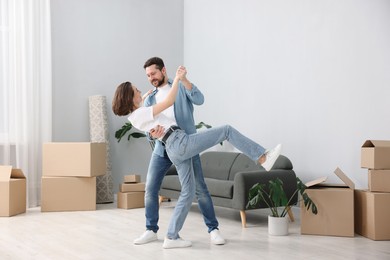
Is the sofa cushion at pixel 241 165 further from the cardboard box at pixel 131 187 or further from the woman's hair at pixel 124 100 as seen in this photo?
the woman's hair at pixel 124 100

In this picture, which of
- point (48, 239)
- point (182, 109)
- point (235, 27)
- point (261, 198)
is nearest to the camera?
point (182, 109)

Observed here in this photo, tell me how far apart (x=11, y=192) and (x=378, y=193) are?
3664 mm

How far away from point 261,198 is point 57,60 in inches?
136

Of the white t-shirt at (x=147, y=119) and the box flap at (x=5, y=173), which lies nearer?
the white t-shirt at (x=147, y=119)

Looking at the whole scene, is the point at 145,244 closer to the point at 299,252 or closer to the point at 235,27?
the point at 299,252

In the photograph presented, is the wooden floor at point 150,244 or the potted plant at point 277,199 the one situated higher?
the potted plant at point 277,199

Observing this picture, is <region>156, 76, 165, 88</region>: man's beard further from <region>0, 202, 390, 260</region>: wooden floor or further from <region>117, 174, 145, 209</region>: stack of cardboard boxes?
<region>117, 174, 145, 209</region>: stack of cardboard boxes

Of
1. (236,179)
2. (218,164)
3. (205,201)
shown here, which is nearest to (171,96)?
(205,201)

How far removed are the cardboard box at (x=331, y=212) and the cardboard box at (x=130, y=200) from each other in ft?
7.90

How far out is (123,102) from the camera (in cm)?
352

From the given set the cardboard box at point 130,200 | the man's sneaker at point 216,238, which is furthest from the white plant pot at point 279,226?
the cardboard box at point 130,200

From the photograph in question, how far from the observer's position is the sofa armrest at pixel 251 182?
473 cm

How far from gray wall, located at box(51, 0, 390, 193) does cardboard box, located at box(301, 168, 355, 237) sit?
2.06ft

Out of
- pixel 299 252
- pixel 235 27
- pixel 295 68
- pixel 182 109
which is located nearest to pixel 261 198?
pixel 299 252
